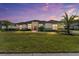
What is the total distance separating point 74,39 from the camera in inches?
251

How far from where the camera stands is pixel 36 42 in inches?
250

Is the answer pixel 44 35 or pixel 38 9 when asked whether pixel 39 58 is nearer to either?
pixel 44 35

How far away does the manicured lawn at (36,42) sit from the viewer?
6309 millimetres

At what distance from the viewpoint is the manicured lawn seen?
6.31 meters

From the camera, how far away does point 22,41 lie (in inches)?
250

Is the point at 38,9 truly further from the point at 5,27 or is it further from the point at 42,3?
the point at 5,27

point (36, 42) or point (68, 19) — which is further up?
point (68, 19)

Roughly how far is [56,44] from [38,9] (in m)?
0.79

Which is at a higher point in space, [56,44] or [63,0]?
[63,0]

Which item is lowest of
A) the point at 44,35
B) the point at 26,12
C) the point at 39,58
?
the point at 39,58

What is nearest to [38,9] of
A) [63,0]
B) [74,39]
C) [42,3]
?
[42,3]

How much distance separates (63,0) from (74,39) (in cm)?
82

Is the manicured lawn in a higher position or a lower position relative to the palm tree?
lower

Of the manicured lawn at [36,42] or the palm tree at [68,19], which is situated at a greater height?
the palm tree at [68,19]
